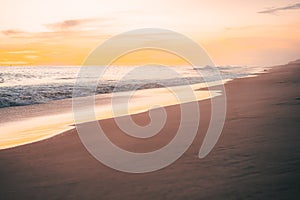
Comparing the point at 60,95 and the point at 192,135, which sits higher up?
the point at 60,95

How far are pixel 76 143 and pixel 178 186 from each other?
5.60 m

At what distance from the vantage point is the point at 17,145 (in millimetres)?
12078

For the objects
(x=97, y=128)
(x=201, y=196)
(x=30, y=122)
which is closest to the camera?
(x=201, y=196)

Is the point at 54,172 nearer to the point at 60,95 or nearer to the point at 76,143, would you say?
Answer: the point at 76,143

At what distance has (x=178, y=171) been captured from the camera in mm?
7867

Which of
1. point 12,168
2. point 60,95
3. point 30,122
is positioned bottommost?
point 12,168

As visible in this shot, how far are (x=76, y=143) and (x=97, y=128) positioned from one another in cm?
269

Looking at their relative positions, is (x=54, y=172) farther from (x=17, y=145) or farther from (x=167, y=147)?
(x=17, y=145)

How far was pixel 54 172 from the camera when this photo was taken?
8.59 m

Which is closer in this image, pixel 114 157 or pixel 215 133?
pixel 114 157

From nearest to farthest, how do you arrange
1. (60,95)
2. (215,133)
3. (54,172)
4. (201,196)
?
1. (201,196)
2. (54,172)
3. (215,133)
4. (60,95)

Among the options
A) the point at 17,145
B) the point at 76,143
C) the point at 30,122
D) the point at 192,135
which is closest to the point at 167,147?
the point at 192,135

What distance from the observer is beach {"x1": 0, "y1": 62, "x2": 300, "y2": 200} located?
6621mm

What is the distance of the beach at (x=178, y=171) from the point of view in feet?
21.7
